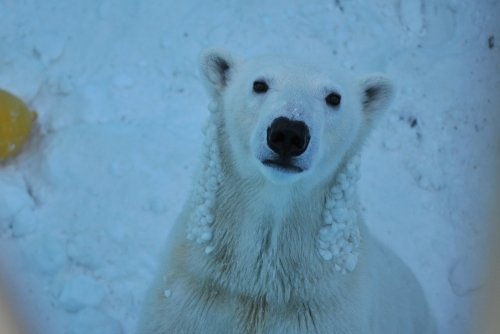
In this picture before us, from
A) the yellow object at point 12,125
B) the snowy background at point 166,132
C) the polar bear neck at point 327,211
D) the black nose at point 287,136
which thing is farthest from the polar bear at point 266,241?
the yellow object at point 12,125

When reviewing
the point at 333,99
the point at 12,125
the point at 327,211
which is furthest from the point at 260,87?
the point at 12,125

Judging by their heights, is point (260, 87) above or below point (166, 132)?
above

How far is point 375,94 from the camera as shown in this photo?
5.73 ft

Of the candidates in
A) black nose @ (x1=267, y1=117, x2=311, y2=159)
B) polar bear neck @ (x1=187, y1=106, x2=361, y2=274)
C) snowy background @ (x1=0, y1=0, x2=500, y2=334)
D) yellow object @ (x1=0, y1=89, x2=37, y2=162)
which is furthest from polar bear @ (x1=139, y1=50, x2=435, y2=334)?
yellow object @ (x1=0, y1=89, x2=37, y2=162)

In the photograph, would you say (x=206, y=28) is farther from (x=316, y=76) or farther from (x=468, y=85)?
(x=316, y=76)

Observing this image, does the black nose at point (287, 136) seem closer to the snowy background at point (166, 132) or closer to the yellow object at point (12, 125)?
the snowy background at point (166, 132)

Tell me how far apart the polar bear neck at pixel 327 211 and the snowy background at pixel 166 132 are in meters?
0.60

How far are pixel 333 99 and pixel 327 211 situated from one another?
26cm

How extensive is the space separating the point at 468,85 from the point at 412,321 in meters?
1.08

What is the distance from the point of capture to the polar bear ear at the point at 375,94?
5.69ft

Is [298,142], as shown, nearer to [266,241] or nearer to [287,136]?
[287,136]

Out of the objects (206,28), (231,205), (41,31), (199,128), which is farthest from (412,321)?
(41,31)

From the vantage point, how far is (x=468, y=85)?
8.73 feet

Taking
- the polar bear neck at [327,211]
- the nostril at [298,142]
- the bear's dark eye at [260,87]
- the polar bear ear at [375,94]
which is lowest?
the polar bear neck at [327,211]
